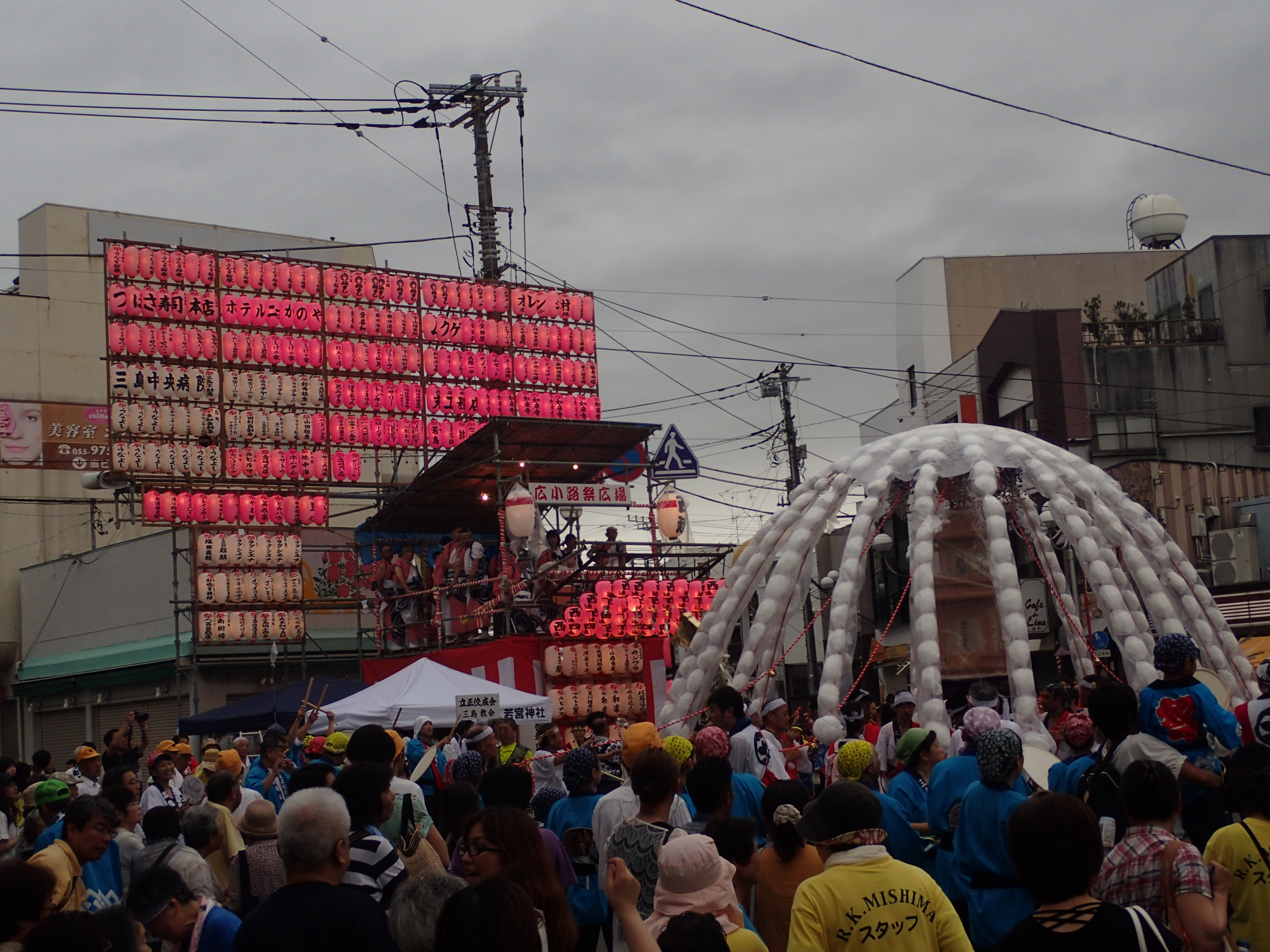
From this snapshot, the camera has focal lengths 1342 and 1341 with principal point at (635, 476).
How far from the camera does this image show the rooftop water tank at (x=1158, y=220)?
39.0 m

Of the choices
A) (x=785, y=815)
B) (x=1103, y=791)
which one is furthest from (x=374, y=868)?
(x=1103, y=791)

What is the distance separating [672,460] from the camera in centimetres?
2659

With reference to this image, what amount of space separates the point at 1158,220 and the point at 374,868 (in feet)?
125

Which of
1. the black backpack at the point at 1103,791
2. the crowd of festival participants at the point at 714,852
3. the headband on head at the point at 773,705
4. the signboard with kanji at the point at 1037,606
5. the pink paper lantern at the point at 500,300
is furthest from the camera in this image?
the pink paper lantern at the point at 500,300

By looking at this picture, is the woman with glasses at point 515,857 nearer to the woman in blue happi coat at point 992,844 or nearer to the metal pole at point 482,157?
the woman in blue happi coat at point 992,844

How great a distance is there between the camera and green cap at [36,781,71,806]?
944 centimetres

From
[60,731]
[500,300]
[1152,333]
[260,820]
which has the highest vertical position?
[500,300]

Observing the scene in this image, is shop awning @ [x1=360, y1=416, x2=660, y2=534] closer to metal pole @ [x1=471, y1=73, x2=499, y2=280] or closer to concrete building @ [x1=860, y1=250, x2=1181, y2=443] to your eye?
metal pole @ [x1=471, y1=73, x2=499, y2=280]

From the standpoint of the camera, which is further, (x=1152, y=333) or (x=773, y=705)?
(x=1152, y=333)

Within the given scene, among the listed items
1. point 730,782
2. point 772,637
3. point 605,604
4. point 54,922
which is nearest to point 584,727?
point 605,604

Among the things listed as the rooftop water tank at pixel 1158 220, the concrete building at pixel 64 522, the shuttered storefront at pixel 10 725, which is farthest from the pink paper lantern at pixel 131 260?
the rooftop water tank at pixel 1158 220

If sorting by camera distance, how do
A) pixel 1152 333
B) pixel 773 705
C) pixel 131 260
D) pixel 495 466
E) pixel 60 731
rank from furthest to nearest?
pixel 60 731 < pixel 1152 333 < pixel 131 260 < pixel 495 466 < pixel 773 705

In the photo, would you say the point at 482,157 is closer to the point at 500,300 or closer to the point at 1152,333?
the point at 500,300

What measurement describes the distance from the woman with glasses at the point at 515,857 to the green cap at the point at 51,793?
213 inches
